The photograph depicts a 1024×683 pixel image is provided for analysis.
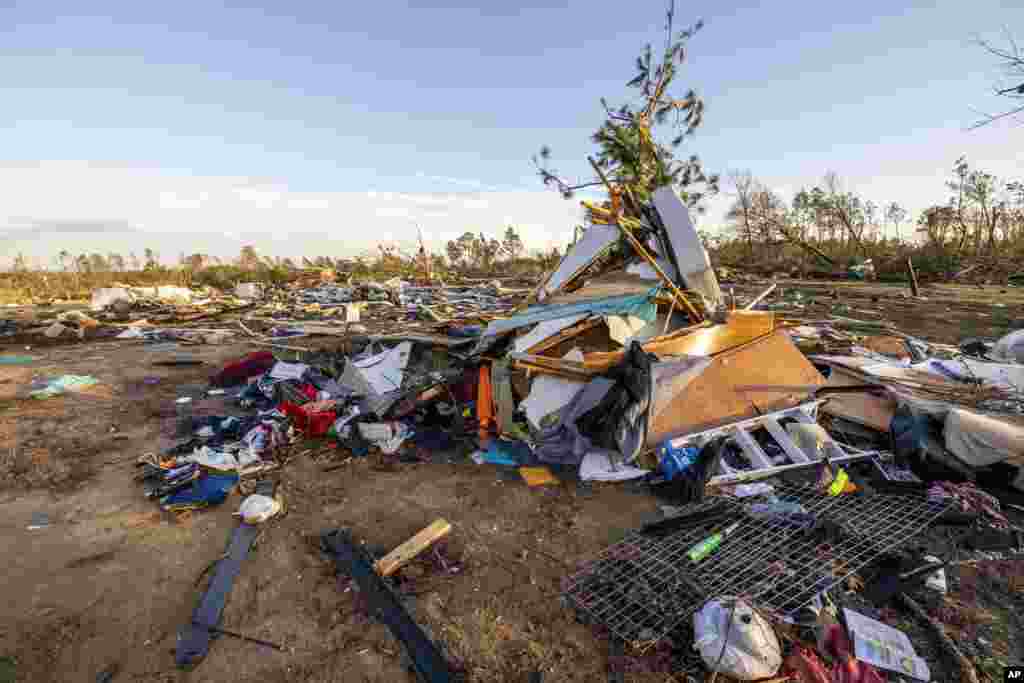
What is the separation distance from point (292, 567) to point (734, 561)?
2.83 metres

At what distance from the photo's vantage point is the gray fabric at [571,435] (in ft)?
13.6

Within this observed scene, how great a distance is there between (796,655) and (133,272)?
114 ft

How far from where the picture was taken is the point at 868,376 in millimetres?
4609

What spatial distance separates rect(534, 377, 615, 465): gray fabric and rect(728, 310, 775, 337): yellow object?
6.32ft

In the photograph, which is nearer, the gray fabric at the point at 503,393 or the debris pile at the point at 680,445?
the debris pile at the point at 680,445

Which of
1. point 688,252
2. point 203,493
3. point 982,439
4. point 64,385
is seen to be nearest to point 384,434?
point 203,493

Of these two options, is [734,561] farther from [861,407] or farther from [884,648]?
[861,407]

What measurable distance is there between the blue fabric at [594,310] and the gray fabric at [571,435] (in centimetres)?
119

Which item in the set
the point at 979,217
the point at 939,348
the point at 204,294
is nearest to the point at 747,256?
the point at 979,217

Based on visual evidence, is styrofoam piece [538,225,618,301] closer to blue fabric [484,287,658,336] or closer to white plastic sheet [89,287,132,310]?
blue fabric [484,287,658,336]

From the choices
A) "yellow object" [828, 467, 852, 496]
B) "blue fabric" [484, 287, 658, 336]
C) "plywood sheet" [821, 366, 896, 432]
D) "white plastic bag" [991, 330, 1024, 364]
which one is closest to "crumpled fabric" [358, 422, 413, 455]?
"blue fabric" [484, 287, 658, 336]

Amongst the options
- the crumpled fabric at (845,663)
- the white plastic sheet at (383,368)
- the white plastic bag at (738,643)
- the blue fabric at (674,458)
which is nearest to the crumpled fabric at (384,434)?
the white plastic sheet at (383,368)

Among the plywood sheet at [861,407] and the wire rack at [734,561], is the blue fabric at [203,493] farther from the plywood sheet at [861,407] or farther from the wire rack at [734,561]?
the plywood sheet at [861,407]

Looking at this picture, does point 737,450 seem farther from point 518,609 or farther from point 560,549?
point 518,609
